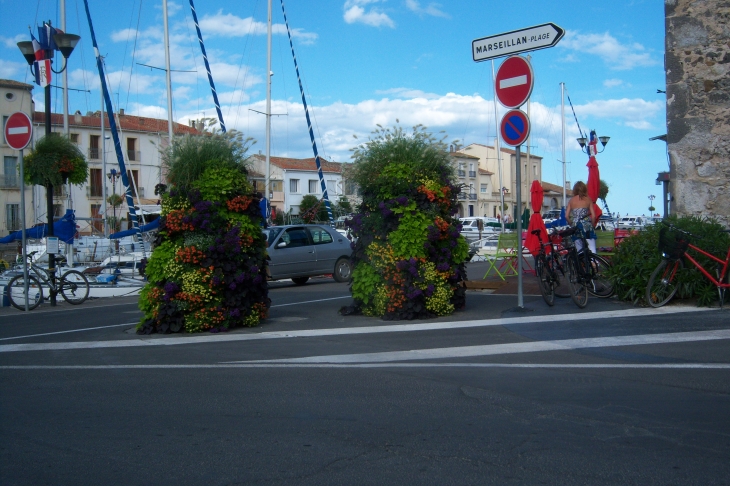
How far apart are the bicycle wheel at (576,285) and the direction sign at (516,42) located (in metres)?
3.04

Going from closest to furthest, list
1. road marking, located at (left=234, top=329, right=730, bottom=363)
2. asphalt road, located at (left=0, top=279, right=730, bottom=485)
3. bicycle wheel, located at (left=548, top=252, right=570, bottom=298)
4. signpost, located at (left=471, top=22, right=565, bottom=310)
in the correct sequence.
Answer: asphalt road, located at (left=0, top=279, right=730, bottom=485) → road marking, located at (left=234, top=329, right=730, bottom=363) → signpost, located at (left=471, top=22, right=565, bottom=310) → bicycle wheel, located at (left=548, top=252, right=570, bottom=298)

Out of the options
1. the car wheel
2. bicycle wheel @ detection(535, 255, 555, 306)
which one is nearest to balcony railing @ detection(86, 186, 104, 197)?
the car wheel

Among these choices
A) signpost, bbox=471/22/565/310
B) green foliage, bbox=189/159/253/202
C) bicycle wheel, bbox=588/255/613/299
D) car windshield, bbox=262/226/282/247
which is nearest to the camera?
signpost, bbox=471/22/565/310

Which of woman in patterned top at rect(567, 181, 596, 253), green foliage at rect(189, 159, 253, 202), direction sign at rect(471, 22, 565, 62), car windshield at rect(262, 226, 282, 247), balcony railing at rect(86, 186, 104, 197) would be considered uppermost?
balcony railing at rect(86, 186, 104, 197)

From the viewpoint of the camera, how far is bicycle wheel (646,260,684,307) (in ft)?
30.8

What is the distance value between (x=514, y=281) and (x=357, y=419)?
9.42 metres

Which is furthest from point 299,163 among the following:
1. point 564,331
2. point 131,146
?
point 564,331

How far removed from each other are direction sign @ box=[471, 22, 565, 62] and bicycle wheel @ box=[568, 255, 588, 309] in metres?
3.04

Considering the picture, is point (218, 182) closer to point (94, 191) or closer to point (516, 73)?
point (516, 73)

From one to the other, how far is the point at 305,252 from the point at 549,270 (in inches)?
365

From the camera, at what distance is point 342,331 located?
9.47 metres

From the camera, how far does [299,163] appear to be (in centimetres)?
7738

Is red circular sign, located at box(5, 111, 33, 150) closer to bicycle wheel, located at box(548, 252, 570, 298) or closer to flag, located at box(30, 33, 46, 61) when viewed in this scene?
flag, located at box(30, 33, 46, 61)

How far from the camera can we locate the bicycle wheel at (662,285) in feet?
30.8
